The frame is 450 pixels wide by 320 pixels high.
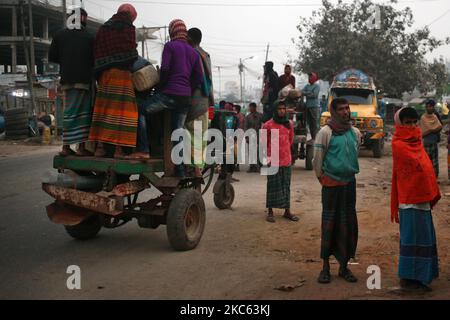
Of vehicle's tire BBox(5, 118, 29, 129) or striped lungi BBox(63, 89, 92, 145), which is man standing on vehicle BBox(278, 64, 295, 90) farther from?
vehicle's tire BBox(5, 118, 29, 129)

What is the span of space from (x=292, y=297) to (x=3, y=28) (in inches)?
1657

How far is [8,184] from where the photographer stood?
1077 cm

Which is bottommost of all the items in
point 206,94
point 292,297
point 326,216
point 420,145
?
point 292,297

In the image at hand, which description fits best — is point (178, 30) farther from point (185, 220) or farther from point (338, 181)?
point (338, 181)

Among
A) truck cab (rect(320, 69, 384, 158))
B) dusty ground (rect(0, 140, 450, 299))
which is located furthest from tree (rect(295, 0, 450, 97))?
dusty ground (rect(0, 140, 450, 299))

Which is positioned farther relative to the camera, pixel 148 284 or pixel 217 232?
pixel 217 232

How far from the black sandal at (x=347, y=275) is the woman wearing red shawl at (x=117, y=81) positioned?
8.35 ft

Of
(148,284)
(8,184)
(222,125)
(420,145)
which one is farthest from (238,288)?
(8,184)

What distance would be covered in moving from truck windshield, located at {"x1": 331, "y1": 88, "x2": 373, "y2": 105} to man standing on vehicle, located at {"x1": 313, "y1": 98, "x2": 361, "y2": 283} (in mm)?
13891

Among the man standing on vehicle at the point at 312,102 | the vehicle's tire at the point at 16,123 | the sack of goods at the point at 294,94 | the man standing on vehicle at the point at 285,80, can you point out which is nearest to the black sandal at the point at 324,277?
the sack of goods at the point at 294,94

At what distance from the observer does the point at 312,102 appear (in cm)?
1352

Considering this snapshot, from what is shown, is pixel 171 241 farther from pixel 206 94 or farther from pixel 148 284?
pixel 206 94

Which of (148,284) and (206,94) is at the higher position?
(206,94)

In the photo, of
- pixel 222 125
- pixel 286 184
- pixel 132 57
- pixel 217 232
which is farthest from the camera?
pixel 222 125
